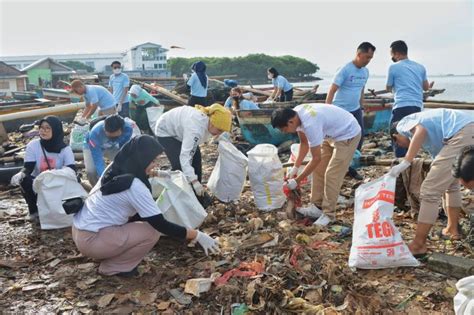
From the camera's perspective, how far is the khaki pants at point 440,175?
3.46 meters

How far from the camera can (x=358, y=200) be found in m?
3.63

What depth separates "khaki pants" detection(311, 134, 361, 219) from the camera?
4.38 m

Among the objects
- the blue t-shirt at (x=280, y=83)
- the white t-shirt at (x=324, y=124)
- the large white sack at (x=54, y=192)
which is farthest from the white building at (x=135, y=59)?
the white t-shirt at (x=324, y=124)

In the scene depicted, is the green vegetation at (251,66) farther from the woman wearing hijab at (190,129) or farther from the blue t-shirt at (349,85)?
the woman wearing hijab at (190,129)

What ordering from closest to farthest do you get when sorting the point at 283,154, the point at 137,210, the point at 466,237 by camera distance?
1. the point at 137,210
2. the point at 466,237
3. the point at 283,154

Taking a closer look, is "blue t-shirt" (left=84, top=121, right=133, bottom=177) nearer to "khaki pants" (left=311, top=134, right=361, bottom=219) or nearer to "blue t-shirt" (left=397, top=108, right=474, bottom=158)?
"khaki pants" (left=311, top=134, right=361, bottom=219)

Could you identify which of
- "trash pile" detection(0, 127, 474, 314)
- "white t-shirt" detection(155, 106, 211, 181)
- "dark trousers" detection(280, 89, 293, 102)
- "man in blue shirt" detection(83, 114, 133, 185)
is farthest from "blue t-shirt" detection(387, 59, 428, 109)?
"dark trousers" detection(280, 89, 293, 102)

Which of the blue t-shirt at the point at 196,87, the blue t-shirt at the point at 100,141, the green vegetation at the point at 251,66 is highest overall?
the green vegetation at the point at 251,66

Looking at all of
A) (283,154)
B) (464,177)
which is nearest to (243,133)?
(283,154)

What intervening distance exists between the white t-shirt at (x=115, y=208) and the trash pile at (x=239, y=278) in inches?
20.3

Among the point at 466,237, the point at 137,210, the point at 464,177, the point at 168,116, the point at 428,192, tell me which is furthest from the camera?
the point at 168,116

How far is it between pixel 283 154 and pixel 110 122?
528 cm

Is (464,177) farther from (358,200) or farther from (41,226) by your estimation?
(41,226)

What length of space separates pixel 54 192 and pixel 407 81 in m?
4.65
